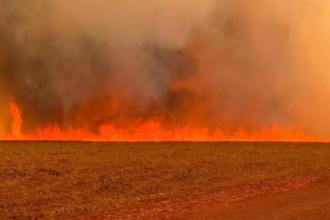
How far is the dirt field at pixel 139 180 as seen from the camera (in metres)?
13.9

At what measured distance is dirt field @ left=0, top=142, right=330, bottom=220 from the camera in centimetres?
1394

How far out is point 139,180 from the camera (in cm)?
1945

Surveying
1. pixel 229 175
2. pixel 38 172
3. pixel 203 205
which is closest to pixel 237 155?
pixel 229 175

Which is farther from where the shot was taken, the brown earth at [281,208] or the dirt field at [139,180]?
the dirt field at [139,180]

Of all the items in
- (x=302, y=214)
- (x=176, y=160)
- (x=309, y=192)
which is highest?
(x=176, y=160)

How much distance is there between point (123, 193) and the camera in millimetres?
16969

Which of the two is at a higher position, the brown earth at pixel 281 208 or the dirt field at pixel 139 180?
the dirt field at pixel 139 180

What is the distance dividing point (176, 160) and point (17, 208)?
40.7 ft

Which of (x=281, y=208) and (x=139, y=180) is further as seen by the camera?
(x=139, y=180)

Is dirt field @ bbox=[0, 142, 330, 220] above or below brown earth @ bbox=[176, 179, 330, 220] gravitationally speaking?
above

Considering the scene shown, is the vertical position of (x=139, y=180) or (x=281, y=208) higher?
(x=139, y=180)

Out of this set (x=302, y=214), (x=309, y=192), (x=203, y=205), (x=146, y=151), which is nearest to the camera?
(x=302, y=214)

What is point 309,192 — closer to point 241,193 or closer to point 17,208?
point 241,193

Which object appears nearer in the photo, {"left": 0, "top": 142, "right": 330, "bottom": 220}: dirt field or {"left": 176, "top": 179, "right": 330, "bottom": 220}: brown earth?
{"left": 176, "top": 179, "right": 330, "bottom": 220}: brown earth
